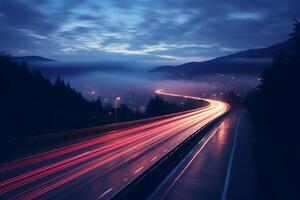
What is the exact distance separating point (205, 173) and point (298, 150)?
15069mm

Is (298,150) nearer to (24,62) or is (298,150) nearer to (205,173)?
(205,173)

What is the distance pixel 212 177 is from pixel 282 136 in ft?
87.4

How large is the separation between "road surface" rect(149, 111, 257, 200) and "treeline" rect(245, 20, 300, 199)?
107 cm

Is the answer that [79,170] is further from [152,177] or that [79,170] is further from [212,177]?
[212,177]

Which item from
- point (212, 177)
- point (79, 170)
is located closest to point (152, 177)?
point (212, 177)

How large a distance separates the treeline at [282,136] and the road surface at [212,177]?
3.52 ft

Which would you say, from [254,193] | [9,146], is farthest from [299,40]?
[9,146]

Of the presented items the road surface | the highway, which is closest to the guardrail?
the road surface

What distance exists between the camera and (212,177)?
27094 mm

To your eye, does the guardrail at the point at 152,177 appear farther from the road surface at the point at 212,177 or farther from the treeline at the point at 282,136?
the treeline at the point at 282,136

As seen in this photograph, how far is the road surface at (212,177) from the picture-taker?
72.9ft

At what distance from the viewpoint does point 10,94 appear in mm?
55969

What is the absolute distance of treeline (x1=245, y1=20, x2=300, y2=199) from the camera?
26141mm

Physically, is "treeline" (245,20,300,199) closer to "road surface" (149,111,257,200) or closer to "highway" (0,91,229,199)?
"road surface" (149,111,257,200)
